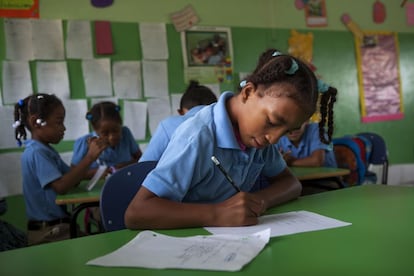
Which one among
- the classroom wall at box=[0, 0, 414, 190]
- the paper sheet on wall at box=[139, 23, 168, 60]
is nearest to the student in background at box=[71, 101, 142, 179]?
the classroom wall at box=[0, 0, 414, 190]

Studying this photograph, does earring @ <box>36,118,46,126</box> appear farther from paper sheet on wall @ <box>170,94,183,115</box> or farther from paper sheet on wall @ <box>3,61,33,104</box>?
paper sheet on wall @ <box>170,94,183,115</box>

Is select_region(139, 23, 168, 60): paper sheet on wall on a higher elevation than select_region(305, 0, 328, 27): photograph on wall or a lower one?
lower

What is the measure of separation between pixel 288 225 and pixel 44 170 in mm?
1549

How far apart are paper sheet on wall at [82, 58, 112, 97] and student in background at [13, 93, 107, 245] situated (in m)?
0.72

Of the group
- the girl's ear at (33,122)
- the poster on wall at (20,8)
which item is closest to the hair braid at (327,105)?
the girl's ear at (33,122)

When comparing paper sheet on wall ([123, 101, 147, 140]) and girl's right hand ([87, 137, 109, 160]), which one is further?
paper sheet on wall ([123, 101, 147, 140])

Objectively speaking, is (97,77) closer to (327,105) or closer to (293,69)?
(327,105)

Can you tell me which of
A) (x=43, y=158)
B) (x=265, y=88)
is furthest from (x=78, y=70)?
(x=265, y=88)

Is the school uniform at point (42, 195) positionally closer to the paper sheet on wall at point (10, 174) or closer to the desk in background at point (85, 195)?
the desk in background at point (85, 195)

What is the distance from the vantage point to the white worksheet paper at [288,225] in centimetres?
88

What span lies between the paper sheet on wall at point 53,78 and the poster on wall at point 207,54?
0.94 metres

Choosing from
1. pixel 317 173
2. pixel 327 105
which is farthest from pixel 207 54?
pixel 327 105

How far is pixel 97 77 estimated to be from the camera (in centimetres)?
310

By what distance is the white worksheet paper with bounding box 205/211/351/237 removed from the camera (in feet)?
2.90
